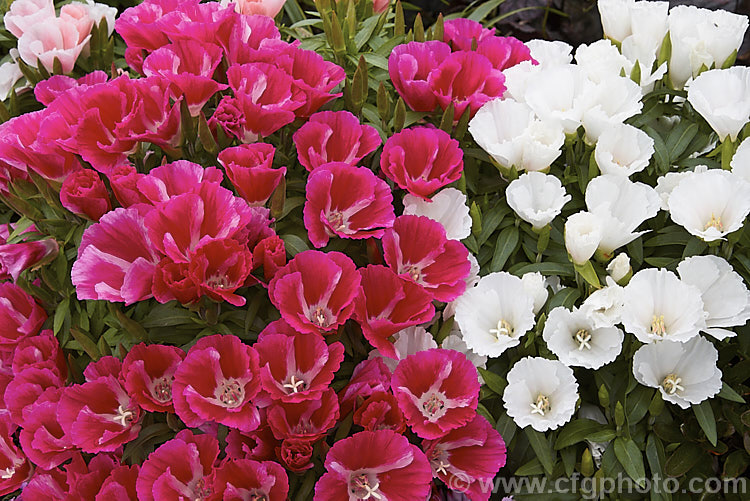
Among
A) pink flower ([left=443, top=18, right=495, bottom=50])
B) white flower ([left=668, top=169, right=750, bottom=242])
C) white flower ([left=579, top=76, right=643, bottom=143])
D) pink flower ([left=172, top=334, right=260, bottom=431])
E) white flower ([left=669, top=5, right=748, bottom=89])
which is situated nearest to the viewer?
pink flower ([left=172, top=334, right=260, bottom=431])

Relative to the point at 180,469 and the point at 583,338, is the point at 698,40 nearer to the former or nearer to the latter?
the point at 583,338

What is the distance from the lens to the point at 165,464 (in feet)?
3.33

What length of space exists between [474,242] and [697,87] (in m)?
0.44

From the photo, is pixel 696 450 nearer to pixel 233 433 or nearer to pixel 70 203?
pixel 233 433

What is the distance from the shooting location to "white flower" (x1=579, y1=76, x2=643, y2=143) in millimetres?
1199

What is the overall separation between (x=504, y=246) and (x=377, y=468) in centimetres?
40

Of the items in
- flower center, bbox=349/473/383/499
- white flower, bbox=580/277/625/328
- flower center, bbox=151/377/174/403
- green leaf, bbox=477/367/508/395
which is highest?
white flower, bbox=580/277/625/328

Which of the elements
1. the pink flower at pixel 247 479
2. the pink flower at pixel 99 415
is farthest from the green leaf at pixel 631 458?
the pink flower at pixel 99 415

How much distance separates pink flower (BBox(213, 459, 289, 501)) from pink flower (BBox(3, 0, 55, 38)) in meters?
0.89

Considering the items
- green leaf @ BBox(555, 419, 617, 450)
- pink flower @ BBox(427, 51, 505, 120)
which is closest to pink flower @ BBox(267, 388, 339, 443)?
green leaf @ BBox(555, 419, 617, 450)

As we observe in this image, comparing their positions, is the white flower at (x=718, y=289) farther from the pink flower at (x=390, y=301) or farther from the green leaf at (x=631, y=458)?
the pink flower at (x=390, y=301)

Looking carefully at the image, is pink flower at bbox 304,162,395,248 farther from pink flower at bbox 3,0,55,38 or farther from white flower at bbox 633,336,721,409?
pink flower at bbox 3,0,55,38

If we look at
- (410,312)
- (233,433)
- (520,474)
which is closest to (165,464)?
(233,433)

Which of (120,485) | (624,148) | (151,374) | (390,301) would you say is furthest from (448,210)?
(120,485)
